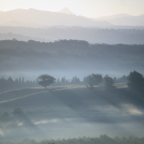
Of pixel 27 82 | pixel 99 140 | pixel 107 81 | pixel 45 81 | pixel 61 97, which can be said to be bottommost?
pixel 99 140

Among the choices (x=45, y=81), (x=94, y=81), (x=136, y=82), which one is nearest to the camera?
(x=136, y=82)

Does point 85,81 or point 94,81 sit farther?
point 85,81

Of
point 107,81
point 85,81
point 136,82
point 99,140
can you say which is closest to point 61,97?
point 85,81

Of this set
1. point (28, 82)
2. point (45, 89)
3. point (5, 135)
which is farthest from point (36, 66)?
point (5, 135)

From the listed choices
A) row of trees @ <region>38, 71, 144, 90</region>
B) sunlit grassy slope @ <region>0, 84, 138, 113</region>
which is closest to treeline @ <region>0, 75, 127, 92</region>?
row of trees @ <region>38, 71, 144, 90</region>

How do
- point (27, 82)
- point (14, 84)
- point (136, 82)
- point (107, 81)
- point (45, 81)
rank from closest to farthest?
point (136, 82), point (107, 81), point (45, 81), point (14, 84), point (27, 82)

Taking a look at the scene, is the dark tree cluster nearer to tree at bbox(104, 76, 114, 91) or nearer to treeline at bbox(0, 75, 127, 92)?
treeline at bbox(0, 75, 127, 92)

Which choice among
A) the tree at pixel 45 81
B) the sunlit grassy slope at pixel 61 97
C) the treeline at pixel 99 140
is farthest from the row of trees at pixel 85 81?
the treeline at pixel 99 140

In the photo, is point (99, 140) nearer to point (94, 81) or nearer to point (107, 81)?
point (107, 81)

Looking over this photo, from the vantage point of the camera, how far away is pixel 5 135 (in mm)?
20391

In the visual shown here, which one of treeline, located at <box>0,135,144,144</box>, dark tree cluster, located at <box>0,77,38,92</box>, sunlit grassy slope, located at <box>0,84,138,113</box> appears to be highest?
dark tree cluster, located at <box>0,77,38,92</box>

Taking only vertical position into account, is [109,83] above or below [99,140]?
above

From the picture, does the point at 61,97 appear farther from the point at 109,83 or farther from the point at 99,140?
the point at 99,140

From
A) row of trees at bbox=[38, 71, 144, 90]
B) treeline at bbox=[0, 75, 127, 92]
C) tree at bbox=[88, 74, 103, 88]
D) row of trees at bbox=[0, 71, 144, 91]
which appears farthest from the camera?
treeline at bbox=[0, 75, 127, 92]
